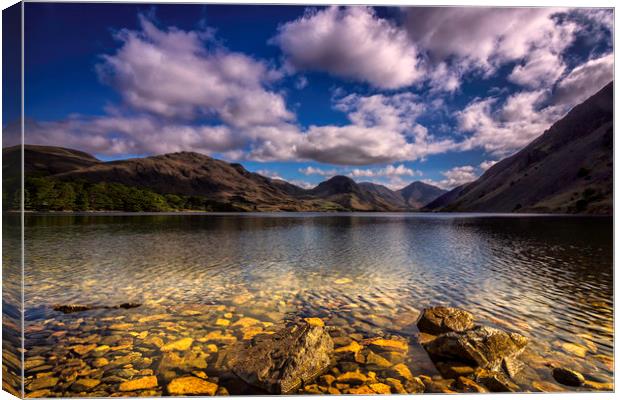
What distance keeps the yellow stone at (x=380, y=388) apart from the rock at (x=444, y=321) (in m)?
4.91

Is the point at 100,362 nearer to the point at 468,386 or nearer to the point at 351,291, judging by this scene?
the point at 468,386

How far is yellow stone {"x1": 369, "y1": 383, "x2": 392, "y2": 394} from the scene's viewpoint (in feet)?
31.7

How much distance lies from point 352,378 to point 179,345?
707 cm

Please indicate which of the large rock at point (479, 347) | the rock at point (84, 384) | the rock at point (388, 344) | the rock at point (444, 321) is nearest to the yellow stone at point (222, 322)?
the rock at point (84, 384)

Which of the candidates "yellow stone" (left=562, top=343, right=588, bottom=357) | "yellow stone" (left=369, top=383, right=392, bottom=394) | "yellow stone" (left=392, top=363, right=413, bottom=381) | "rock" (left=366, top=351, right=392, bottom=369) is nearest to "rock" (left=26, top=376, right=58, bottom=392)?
"yellow stone" (left=369, top=383, right=392, bottom=394)

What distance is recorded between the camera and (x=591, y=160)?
199500 mm

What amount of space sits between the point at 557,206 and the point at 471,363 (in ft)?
732

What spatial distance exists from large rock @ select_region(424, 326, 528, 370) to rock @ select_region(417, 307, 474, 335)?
1545mm

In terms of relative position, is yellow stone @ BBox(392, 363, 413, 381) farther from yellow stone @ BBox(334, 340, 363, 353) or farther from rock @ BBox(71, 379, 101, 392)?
rock @ BBox(71, 379, 101, 392)

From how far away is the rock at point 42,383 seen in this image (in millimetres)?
9492

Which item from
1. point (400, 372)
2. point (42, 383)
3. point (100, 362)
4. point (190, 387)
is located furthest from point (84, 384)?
point (400, 372)

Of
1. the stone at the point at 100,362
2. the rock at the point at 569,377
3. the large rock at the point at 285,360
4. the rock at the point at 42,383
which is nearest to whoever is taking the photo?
the rock at the point at 42,383

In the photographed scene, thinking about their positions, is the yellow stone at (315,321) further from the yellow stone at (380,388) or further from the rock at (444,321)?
the yellow stone at (380,388)

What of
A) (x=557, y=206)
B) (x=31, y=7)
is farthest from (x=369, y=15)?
(x=557, y=206)
